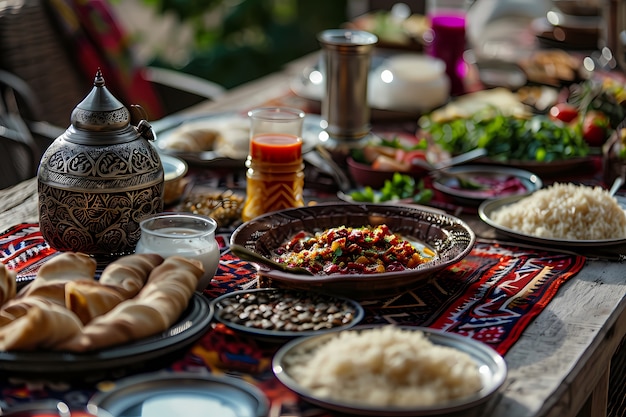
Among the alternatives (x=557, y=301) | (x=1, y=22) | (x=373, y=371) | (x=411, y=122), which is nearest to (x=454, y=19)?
(x=411, y=122)

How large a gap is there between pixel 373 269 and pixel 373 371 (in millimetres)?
424

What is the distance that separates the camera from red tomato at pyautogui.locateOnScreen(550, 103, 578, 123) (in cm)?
275

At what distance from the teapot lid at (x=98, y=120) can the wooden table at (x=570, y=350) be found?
38 cm

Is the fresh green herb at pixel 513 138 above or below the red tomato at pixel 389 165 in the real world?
below

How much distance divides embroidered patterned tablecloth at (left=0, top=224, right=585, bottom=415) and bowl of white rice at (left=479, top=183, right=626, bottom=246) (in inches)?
1.6

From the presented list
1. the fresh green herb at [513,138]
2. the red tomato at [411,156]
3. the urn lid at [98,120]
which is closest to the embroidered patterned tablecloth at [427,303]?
the urn lid at [98,120]

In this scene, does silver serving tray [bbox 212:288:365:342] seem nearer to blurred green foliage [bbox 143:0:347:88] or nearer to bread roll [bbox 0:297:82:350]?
bread roll [bbox 0:297:82:350]

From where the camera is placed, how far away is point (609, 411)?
1.91 metres

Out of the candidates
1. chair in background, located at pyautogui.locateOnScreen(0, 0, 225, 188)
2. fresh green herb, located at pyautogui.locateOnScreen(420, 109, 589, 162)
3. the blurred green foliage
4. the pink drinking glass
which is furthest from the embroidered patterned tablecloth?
the blurred green foliage

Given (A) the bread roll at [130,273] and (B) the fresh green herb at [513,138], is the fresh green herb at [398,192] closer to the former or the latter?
(B) the fresh green herb at [513,138]

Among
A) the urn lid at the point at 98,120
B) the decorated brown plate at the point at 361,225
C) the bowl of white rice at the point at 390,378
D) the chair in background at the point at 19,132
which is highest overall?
the urn lid at the point at 98,120

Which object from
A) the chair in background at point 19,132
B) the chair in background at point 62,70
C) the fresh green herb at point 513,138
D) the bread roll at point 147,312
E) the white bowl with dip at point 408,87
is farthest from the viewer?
the chair in background at point 62,70

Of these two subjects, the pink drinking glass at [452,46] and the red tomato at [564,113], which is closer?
the red tomato at [564,113]

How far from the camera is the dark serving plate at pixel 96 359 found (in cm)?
120
